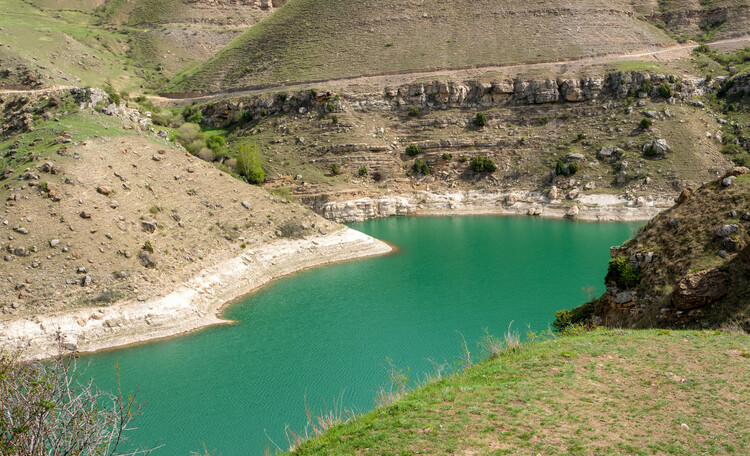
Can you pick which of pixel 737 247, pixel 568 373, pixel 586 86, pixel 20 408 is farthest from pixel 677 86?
pixel 20 408

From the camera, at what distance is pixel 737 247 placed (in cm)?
1719

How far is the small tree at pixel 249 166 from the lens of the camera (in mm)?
59562

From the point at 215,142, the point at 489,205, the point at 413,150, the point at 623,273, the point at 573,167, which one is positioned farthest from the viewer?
the point at 413,150

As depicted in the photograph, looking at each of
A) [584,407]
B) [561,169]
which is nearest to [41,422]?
[584,407]

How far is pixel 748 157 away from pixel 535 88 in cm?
2474

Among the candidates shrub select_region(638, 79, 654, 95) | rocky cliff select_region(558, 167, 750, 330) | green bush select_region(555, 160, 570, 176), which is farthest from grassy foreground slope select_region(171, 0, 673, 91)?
rocky cliff select_region(558, 167, 750, 330)

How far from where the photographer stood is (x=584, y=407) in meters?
11.8

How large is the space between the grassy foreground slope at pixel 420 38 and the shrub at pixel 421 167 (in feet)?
51.6

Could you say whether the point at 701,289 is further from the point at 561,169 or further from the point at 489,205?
the point at 561,169

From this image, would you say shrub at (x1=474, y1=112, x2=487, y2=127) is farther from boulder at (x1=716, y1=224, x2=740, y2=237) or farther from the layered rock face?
boulder at (x1=716, y1=224, x2=740, y2=237)

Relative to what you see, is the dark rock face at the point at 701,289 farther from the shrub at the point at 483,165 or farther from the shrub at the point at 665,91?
the shrub at the point at 665,91

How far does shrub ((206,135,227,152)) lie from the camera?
6500 cm

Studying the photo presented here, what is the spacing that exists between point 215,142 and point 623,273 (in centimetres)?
5658

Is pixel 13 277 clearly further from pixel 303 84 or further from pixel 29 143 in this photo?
pixel 303 84
